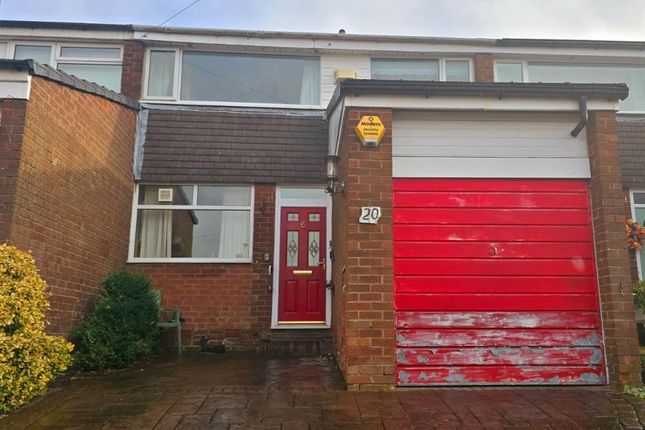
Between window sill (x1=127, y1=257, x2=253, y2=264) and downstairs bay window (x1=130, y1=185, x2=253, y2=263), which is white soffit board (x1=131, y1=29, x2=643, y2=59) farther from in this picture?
window sill (x1=127, y1=257, x2=253, y2=264)

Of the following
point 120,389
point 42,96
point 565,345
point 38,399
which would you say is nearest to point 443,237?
point 565,345

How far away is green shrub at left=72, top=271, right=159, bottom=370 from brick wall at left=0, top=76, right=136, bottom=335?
25 centimetres

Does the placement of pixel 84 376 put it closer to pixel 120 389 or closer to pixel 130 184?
pixel 120 389

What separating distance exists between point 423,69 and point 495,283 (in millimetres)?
5405

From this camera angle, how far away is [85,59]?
27.8 ft

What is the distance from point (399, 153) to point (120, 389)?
3582 mm

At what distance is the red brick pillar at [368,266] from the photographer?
180 inches

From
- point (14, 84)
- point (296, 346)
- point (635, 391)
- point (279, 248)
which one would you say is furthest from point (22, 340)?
point (635, 391)

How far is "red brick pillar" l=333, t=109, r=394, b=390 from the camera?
4.57 meters

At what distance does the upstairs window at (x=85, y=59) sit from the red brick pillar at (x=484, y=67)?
627 cm

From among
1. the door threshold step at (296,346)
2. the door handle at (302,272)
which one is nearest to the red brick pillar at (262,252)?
the door threshold step at (296,346)

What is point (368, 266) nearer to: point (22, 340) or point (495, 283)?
point (495, 283)

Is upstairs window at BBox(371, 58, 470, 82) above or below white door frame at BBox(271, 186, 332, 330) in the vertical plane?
above

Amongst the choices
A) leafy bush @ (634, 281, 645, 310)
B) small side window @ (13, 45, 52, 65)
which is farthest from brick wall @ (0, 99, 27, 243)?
leafy bush @ (634, 281, 645, 310)
